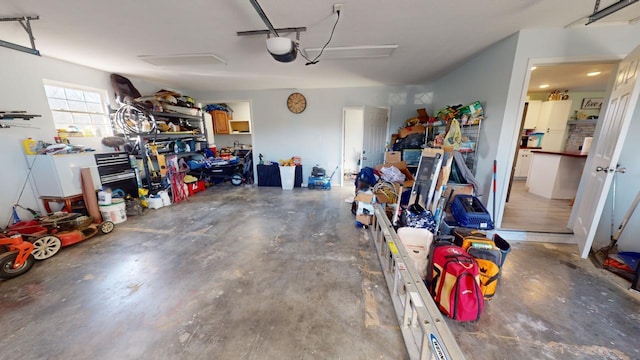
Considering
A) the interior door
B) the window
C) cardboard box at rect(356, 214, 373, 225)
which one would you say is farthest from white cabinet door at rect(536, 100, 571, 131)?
the window

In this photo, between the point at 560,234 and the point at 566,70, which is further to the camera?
the point at 566,70

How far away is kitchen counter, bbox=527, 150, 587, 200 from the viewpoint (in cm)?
386

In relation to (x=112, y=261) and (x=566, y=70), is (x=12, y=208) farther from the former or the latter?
(x=566, y=70)

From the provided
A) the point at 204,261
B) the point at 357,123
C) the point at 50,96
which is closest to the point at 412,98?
the point at 357,123

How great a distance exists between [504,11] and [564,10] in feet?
1.86

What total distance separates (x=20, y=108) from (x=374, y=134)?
18.8 ft

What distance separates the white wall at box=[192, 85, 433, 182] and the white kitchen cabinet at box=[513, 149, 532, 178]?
9.56ft

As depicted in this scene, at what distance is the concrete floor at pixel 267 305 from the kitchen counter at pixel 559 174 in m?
2.12

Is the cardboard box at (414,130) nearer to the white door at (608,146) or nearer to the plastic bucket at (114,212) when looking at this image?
the white door at (608,146)

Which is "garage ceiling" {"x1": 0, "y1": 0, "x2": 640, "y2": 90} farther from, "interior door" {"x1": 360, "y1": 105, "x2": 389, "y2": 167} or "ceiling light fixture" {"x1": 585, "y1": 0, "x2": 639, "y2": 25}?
"interior door" {"x1": 360, "y1": 105, "x2": 389, "y2": 167}

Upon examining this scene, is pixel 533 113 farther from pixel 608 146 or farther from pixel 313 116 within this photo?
pixel 313 116

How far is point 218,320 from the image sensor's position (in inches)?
63.2

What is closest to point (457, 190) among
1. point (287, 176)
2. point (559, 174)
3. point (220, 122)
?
point (559, 174)

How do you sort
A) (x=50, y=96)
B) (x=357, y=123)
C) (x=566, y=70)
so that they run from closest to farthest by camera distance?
1. (x=50, y=96)
2. (x=566, y=70)
3. (x=357, y=123)
